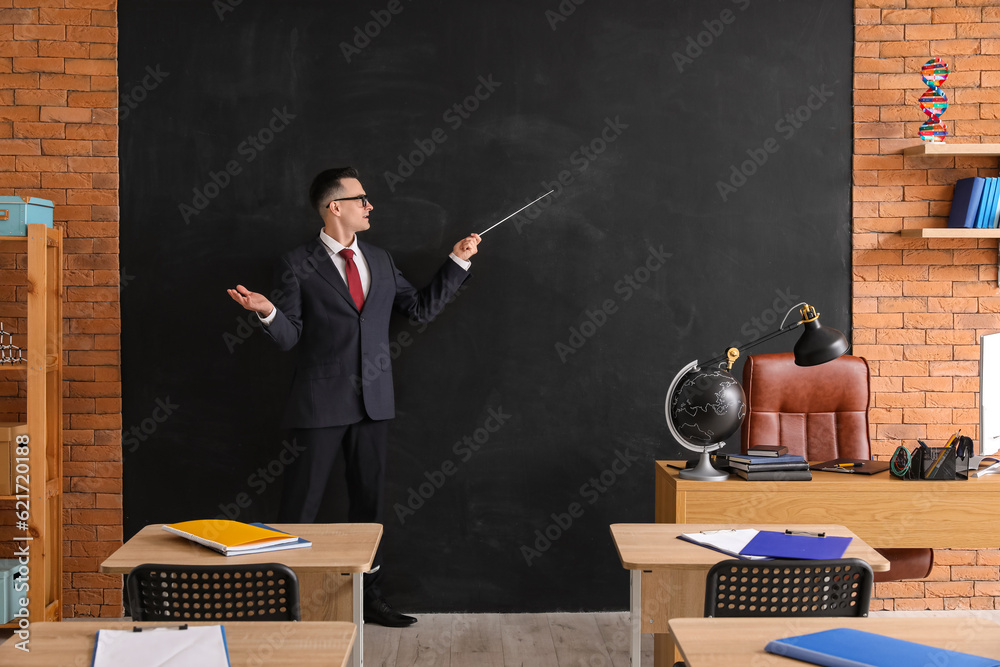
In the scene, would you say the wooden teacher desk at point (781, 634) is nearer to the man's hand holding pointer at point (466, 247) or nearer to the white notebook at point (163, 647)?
the white notebook at point (163, 647)

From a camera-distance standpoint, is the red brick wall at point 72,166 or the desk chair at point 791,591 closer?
the desk chair at point 791,591

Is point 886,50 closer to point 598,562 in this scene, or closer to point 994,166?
point 994,166

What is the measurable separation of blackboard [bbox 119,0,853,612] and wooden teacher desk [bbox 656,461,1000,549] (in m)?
0.90

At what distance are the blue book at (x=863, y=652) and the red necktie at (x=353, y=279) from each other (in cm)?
246

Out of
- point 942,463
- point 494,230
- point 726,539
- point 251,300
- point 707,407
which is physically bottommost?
point 726,539

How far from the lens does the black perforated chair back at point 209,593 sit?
6.50 ft

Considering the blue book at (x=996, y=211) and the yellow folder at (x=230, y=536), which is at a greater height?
the blue book at (x=996, y=211)

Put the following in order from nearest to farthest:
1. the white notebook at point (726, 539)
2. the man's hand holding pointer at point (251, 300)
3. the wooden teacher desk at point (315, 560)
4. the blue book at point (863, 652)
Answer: the blue book at point (863, 652) < the wooden teacher desk at point (315, 560) < the white notebook at point (726, 539) < the man's hand holding pointer at point (251, 300)

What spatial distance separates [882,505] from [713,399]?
0.73 m

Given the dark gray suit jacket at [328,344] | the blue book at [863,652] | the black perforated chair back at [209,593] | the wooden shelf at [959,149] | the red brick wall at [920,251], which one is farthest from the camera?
the red brick wall at [920,251]

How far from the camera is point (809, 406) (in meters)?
3.48

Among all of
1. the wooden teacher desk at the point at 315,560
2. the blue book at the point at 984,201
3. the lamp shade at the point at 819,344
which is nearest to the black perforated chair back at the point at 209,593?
the wooden teacher desk at the point at 315,560

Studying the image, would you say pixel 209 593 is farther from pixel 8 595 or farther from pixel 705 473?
pixel 8 595

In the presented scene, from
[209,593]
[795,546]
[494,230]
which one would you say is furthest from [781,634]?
[494,230]
